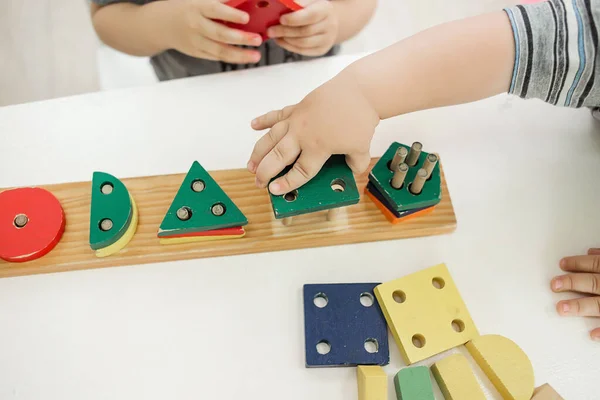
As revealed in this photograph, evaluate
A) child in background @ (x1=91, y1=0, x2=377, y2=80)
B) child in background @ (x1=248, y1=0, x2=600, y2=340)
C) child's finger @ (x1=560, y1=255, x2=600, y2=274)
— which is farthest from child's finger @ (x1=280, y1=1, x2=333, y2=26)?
child's finger @ (x1=560, y1=255, x2=600, y2=274)

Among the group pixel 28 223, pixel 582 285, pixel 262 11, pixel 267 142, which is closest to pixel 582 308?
pixel 582 285

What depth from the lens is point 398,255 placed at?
0.57 metres

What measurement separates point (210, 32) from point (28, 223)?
1.05 ft

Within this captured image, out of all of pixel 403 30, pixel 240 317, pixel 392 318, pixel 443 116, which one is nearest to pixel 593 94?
pixel 443 116

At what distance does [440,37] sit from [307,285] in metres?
0.30

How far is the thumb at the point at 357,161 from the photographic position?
54 centimetres

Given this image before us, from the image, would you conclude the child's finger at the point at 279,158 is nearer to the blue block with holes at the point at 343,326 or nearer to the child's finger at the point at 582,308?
the blue block with holes at the point at 343,326

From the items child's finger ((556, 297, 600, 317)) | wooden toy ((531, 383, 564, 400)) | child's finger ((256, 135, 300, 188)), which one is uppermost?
child's finger ((256, 135, 300, 188))

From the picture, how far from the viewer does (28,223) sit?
0.56m

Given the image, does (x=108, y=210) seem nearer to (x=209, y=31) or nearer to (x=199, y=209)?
(x=199, y=209)

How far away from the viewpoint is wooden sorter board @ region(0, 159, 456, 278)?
21.7 inches

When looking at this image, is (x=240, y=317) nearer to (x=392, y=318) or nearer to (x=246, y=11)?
(x=392, y=318)

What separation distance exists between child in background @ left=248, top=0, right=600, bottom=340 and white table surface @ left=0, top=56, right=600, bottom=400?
6cm

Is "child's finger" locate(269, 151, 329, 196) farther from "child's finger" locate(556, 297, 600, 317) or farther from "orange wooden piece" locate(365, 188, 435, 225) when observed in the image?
"child's finger" locate(556, 297, 600, 317)
